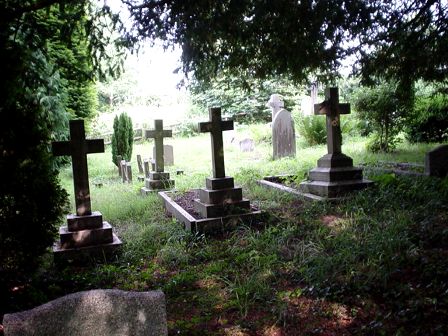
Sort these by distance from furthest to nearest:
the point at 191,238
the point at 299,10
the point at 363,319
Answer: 1. the point at 191,238
2. the point at 299,10
3. the point at 363,319

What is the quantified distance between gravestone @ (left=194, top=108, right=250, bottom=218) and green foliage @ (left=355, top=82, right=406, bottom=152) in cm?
572

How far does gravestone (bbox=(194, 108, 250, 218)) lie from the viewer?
6.35m

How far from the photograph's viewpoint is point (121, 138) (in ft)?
47.0

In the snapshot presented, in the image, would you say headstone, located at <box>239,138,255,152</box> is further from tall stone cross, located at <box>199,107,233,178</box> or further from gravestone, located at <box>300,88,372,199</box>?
tall stone cross, located at <box>199,107,233,178</box>

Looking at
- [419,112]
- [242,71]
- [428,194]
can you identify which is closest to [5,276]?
[242,71]

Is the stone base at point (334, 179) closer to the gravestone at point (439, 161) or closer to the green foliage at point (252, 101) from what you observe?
the gravestone at point (439, 161)

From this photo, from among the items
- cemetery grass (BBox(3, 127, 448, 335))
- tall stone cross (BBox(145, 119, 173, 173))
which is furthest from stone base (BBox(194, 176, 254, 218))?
tall stone cross (BBox(145, 119, 173, 173))

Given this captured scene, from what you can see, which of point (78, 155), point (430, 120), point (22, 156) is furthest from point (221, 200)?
point (430, 120)

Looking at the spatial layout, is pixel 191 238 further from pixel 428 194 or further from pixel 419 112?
pixel 419 112

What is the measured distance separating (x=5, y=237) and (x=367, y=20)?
170 inches

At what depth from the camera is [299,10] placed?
4785 mm

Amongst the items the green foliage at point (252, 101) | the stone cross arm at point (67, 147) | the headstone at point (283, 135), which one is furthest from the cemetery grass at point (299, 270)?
the green foliage at point (252, 101)

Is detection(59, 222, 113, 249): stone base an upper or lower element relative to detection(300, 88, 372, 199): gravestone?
lower

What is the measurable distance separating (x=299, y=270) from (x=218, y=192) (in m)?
2.36
